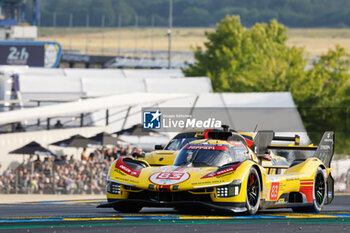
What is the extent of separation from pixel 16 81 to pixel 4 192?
1816cm

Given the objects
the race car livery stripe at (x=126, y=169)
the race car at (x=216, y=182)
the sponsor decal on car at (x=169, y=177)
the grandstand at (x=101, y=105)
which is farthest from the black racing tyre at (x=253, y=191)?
the grandstand at (x=101, y=105)

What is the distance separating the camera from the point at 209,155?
1338cm

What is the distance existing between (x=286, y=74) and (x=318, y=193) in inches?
1894

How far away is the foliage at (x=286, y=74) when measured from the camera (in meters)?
56.5

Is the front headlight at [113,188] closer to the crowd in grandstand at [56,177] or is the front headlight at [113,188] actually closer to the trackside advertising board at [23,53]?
the crowd in grandstand at [56,177]

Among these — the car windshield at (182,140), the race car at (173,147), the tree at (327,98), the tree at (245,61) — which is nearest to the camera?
the race car at (173,147)

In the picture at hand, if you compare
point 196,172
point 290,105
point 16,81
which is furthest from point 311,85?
point 196,172

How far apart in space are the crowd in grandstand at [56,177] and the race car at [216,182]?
14244 millimetres

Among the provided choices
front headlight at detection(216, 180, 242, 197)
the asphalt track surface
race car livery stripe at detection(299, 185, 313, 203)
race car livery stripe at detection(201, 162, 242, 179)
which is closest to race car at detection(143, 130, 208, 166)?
race car livery stripe at detection(299, 185, 313, 203)

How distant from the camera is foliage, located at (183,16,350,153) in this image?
2224 inches

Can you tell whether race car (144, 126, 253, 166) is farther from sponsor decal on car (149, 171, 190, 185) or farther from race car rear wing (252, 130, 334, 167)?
sponsor decal on car (149, 171, 190, 185)

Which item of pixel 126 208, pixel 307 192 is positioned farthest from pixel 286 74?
pixel 126 208

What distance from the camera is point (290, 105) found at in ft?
149

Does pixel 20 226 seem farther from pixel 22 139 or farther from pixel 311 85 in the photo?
pixel 311 85
